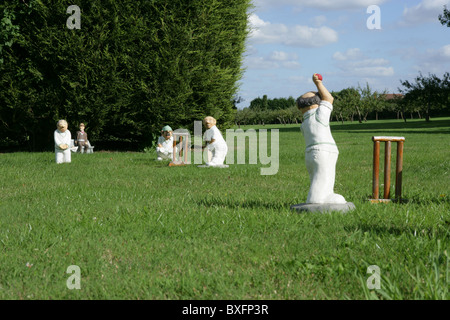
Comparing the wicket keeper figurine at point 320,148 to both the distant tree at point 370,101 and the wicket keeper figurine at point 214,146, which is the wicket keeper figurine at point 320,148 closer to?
Answer: the wicket keeper figurine at point 214,146

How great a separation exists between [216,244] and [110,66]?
1288cm

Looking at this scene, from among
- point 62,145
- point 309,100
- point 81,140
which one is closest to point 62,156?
point 62,145

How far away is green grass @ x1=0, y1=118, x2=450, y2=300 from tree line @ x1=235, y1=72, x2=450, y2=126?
160ft

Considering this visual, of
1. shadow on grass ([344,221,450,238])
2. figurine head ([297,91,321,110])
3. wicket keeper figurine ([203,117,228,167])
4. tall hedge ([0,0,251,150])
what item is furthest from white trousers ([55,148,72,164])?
shadow on grass ([344,221,450,238])

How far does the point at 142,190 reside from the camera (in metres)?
7.55

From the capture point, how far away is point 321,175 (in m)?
5.45

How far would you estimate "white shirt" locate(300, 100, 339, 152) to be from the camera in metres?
5.41

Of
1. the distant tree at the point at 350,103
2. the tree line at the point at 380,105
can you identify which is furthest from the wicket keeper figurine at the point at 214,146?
the distant tree at the point at 350,103

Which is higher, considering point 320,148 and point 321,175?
point 320,148

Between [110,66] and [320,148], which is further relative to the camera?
[110,66]

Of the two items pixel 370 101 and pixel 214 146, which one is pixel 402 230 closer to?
pixel 214 146

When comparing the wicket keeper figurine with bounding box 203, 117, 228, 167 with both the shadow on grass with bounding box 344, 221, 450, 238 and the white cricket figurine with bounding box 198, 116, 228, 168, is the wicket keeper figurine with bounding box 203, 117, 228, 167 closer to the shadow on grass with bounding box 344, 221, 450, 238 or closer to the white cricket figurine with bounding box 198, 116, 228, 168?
the white cricket figurine with bounding box 198, 116, 228, 168

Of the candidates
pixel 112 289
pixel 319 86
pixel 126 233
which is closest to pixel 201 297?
pixel 112 289

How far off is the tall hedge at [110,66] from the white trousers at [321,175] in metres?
11.6
